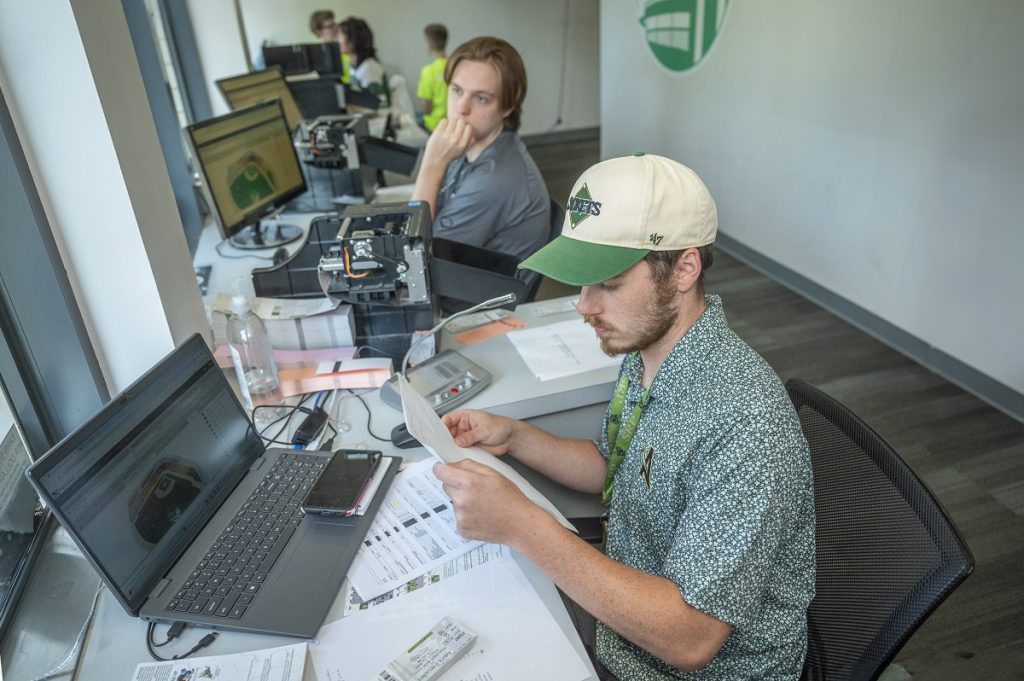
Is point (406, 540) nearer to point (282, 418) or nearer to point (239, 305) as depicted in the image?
point (282, 418)

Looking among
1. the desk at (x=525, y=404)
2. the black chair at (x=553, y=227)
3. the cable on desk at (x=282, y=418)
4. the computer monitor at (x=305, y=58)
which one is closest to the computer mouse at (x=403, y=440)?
the desk at (x=525, y=404)

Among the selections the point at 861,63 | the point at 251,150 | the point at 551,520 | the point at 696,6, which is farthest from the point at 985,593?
the point at 696,6

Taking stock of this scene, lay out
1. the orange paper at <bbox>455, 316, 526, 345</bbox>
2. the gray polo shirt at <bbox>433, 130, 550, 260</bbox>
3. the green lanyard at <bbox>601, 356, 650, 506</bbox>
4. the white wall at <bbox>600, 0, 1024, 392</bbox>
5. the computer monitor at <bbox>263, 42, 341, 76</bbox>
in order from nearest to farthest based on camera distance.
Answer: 1. the green lanyard at <bbox>601, 356, 650, 506</bbox>
2. the orange paper at <bbox>455, 316, 526, 345</bbox>
3. the gray polo shirt at <bbox>433, 130, 550, 260</bbox>
4. the white wall at <bbox>600, 0, 1024, 392</bbox>
5. the computer monitor at <bbox>263, 42, 341, 76</bbox>

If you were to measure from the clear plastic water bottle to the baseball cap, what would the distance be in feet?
2.74

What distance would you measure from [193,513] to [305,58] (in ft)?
13.9

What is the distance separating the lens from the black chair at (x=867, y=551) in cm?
91

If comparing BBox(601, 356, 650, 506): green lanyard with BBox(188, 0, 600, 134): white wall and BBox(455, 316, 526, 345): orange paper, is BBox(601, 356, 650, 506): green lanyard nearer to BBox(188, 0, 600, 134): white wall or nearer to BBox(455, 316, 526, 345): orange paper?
BBox(455, 316, 526, 345): orange paper

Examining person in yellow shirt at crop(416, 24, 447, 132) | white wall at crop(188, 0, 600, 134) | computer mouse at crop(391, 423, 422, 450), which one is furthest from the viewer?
white wall at crop(188, 0, 600, 134)

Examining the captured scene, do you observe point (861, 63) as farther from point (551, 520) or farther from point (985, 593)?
point (551, 520)

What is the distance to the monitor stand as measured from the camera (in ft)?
9.05

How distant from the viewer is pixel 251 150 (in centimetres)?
268

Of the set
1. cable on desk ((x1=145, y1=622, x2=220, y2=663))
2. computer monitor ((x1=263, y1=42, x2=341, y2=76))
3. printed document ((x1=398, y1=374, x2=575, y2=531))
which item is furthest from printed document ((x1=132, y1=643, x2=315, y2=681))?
computer monitor ((x1=263, y1=42, x2=341, y2=76))

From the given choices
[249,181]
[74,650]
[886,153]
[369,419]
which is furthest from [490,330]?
[886,153]

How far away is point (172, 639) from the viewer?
100 cm
